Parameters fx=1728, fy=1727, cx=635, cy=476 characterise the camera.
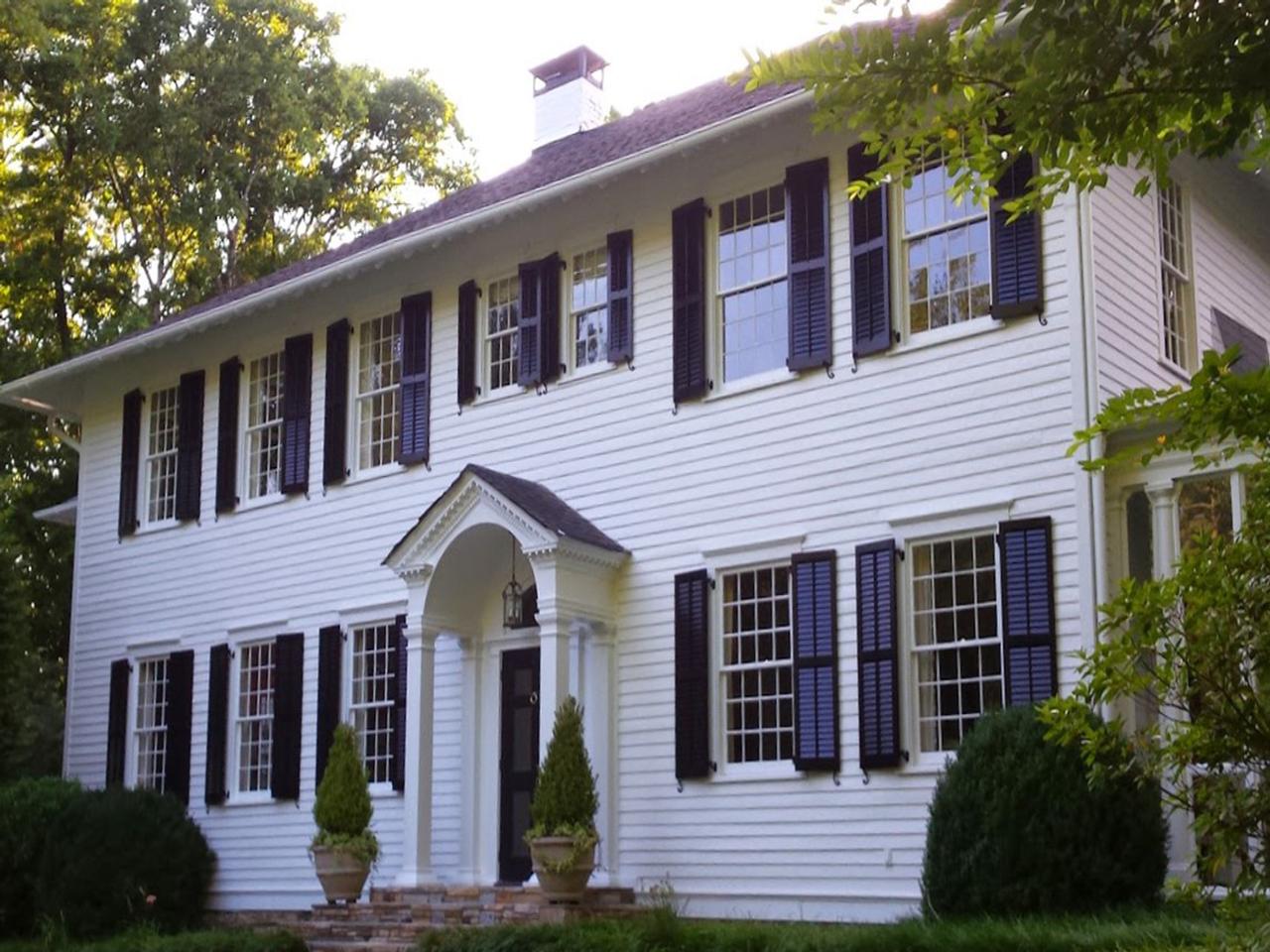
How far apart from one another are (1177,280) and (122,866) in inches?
485

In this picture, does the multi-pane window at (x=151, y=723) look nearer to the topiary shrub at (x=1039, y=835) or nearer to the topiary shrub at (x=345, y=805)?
the topiary shrub at (x=345, y=805)

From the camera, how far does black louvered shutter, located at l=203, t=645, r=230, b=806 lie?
65.1 feet

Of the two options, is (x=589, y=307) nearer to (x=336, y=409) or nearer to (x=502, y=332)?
(x=502, y=332)

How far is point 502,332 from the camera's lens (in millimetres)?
17719

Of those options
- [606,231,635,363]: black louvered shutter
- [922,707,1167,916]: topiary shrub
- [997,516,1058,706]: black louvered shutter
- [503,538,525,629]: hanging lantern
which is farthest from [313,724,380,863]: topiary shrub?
[997,516,1058,706]: black louvered shutter

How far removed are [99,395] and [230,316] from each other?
12.9 feet

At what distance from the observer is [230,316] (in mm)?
20172

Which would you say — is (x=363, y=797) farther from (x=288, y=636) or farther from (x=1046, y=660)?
(x=1046, y=660)

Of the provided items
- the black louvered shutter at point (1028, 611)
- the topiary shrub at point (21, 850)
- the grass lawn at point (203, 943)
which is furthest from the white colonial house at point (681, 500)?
the topiary shrub at point (21, 850)

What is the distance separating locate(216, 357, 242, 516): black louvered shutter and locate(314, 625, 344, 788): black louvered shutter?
9.05ft

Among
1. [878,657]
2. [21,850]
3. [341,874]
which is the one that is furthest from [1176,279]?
[21,850]

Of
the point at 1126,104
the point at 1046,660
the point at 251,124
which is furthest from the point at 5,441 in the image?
the point at 1126,104

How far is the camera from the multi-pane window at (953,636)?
43.4 feet

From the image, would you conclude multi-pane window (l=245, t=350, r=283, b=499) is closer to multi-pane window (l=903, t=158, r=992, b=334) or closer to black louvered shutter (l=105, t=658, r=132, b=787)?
black louvered shutter (l=105, t=658, r=132, b=787)
